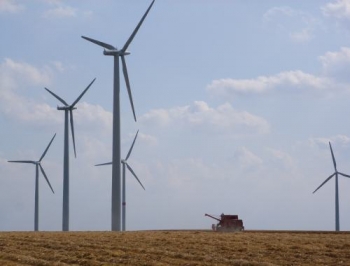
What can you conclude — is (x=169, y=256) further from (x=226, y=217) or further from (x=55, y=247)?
(x=226, y=217)

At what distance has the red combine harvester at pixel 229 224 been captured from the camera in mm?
70938

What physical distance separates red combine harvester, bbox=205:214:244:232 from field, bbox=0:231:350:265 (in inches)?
901

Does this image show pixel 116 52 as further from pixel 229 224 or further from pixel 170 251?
pixel 170 251

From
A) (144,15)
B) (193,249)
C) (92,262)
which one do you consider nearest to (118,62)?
(144,15)

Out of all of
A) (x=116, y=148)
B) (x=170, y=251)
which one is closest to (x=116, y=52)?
(x=116, y=148)

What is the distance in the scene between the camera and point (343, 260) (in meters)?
35.9

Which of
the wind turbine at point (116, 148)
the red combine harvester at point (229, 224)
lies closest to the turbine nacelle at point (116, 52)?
the wind turbine at point (116, 148)

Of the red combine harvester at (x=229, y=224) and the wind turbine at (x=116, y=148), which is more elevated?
the wind turbine at (x=116, y=148)

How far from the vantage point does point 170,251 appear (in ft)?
128

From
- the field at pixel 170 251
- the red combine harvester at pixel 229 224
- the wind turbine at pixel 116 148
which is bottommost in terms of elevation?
the field at pixel 170 251

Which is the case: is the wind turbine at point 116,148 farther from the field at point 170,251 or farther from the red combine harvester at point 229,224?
the field at point 170,251

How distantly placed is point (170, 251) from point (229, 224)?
3296cm

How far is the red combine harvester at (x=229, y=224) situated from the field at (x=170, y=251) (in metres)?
22.9

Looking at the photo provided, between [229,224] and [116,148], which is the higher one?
[116,148]
